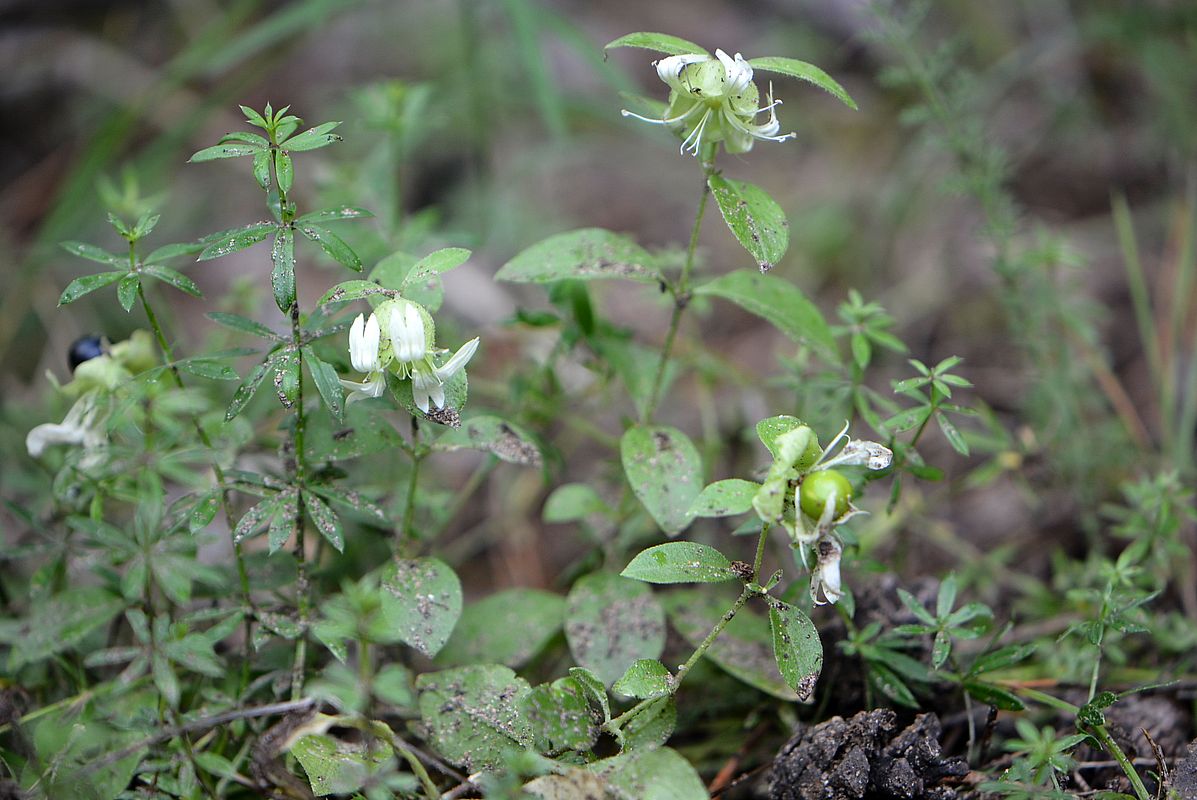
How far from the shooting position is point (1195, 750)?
1.45 m

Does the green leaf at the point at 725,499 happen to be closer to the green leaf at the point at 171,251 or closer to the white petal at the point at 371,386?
the white petal at the point at 371,386

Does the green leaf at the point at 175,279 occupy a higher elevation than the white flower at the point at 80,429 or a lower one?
higher

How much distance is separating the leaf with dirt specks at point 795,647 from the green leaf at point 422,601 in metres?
0.50

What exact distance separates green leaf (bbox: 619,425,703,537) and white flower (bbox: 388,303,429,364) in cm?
48

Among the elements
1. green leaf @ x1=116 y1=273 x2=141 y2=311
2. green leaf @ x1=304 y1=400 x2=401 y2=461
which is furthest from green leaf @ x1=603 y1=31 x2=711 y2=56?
green leaf @ x1=116 y1=273 x2=141 y2=311

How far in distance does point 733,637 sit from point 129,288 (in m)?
1.19

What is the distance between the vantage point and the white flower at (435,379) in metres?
1.37

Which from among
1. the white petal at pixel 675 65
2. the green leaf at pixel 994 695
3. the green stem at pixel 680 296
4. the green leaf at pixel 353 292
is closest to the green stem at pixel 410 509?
the green leaf at pixel 353 292

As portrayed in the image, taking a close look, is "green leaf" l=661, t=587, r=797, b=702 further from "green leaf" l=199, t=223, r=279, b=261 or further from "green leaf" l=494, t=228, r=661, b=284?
"green leaf" l=199, t=223, r=279, b=261

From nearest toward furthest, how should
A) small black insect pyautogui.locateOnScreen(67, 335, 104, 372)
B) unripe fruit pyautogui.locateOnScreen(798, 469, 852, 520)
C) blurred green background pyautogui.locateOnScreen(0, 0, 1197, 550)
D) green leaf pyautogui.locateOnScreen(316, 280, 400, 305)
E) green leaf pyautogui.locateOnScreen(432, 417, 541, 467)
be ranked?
unripe fruit pyautogui.locateOnScreen(798, 469, 852, 520) → green leaf pyautogui.locateOnScreen(316, 280, 400, 305) → green leaf pyautogui.locateOnScreen(432, 417, 541, 467) → small black insect pyautogui.locateOnScreen(67, 335, 104, 372) → blurred green background pyautogui.locateOnScreen(0, 0, 1197, 550)

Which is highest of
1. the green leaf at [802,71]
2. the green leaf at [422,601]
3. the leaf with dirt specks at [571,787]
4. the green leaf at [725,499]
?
A: the green leaf at [802,71]

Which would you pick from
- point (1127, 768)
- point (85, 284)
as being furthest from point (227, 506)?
point (1127, 768)

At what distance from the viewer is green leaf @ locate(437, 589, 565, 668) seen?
1721 mm

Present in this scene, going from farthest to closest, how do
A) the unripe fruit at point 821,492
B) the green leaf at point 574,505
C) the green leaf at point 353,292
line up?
the green leaf at point 574,505
the green leaf at point 353,292
the unripe fruit at point 821,492
